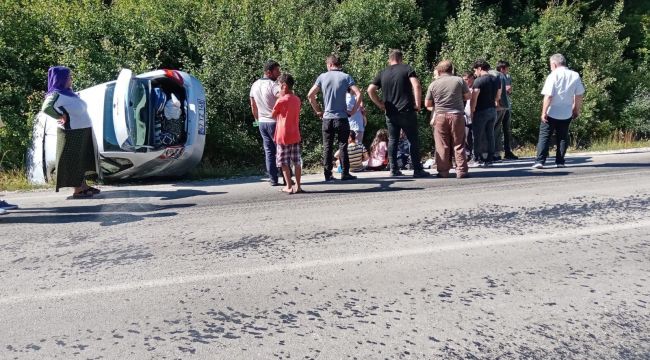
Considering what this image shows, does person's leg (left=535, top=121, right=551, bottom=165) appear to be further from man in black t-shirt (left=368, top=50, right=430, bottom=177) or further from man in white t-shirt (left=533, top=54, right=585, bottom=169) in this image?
man in black t-shirt (left=368, top=50, right=430, bottom=177)

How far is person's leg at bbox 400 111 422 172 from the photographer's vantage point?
8.76 meters

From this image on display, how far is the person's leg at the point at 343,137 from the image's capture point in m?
8.65

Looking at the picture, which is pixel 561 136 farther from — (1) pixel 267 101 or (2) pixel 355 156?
(1) pixel 267 101

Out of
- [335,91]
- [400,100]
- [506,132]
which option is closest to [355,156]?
[400,100]

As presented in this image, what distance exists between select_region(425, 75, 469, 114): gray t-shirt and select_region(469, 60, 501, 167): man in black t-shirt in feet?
4.97

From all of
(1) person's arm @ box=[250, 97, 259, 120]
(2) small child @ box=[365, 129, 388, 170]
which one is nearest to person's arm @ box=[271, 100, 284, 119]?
(1) person's arm @ box=[250, 97, 259, 120]

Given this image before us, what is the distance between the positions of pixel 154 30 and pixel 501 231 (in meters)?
11.0

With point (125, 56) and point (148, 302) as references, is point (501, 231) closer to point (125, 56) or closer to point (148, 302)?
point (148, 302)

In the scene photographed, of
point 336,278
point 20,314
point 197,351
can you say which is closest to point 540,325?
point 336,278

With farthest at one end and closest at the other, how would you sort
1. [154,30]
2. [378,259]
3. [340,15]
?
[340,15], [154,30], [378,259]

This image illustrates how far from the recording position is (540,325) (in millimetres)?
3617

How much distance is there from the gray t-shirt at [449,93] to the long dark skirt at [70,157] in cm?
499

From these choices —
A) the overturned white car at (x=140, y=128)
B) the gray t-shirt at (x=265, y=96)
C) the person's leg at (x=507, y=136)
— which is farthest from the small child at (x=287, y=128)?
the person's leg at (x=507, y=136)

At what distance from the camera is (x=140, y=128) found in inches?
380
